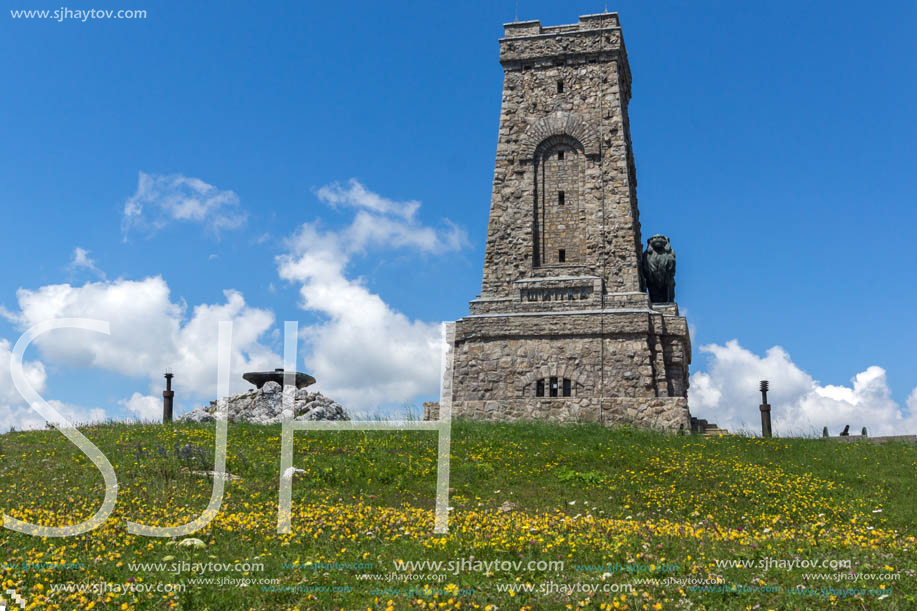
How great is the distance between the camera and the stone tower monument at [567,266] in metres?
29.1

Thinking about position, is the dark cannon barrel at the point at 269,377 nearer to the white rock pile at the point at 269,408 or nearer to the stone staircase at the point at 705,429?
the white rock pile at the point at 269,408

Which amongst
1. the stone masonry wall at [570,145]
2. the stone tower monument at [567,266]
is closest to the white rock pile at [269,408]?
the stone tower monument at [567,266]

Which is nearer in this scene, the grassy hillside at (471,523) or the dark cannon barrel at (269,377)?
the grassy hillside at (471,523)

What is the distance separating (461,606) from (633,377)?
20.5 m

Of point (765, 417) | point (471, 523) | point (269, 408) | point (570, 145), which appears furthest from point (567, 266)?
point (471, 523)

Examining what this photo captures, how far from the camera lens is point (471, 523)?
12.8 metres

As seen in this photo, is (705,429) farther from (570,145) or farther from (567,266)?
(570,145)

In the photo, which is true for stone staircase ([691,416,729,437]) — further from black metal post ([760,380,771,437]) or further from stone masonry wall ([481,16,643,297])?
stone masonry wall ([481,16,643,297])

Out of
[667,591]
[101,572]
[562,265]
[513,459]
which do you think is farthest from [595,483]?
[562,265]

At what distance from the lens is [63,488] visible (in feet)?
48.5

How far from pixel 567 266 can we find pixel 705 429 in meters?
7.79

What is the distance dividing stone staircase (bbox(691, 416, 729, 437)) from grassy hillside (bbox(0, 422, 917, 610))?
4.42m

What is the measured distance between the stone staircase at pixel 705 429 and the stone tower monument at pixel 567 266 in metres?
0.94

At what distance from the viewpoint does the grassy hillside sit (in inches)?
381
